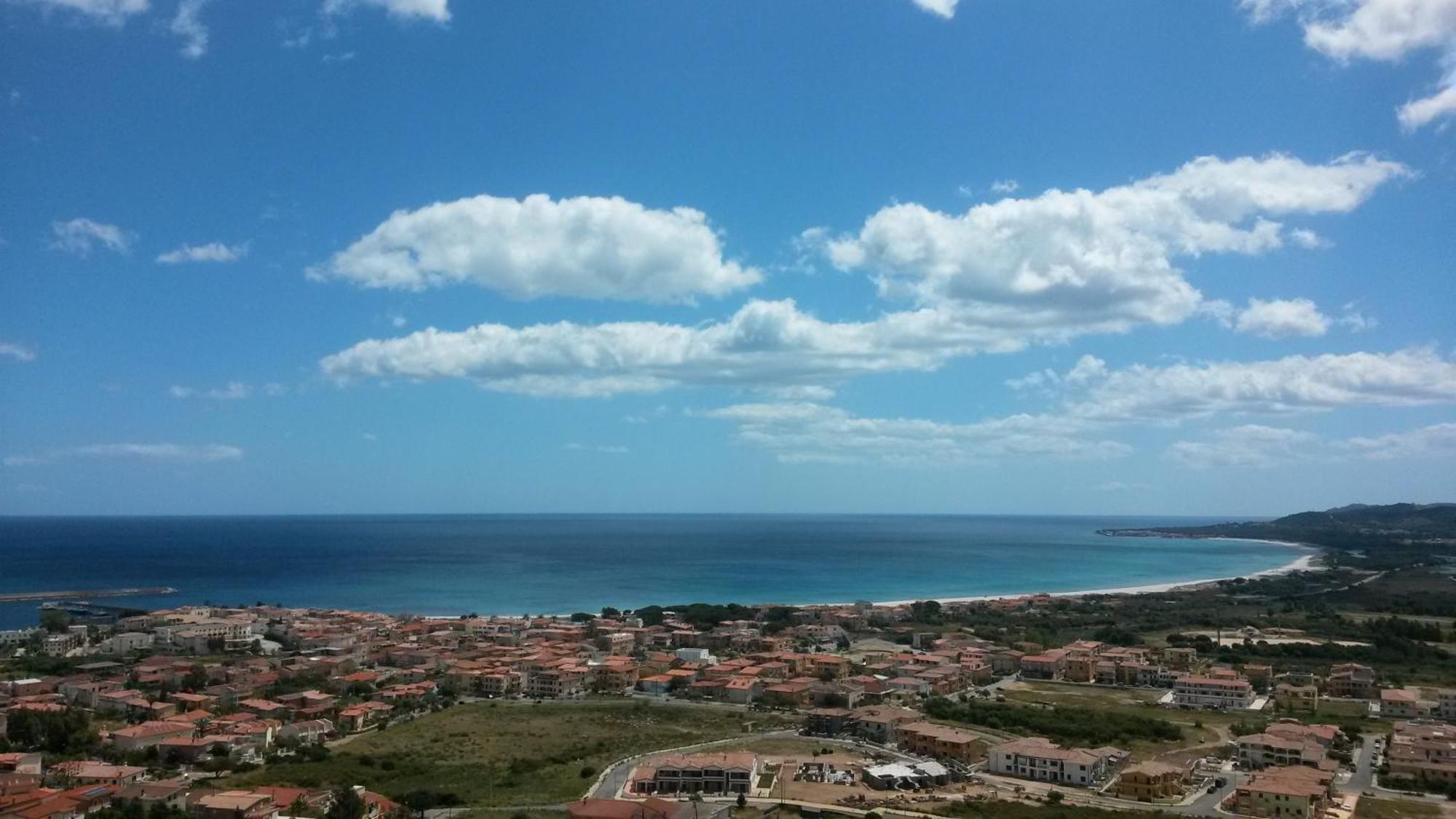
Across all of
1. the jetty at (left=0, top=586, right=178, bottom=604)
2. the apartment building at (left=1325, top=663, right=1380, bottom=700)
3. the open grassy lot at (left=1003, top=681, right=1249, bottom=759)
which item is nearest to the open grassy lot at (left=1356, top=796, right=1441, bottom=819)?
the open grassy lot at (left=1003, top=681, right=1249, bottom=759)

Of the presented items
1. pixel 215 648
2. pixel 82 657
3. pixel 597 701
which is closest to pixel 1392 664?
pixel 597 701

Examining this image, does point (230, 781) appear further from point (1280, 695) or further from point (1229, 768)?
point (1280, 695)

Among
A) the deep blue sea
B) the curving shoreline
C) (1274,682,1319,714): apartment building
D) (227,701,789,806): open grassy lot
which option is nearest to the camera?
(227,701,789,806): open grassy lot

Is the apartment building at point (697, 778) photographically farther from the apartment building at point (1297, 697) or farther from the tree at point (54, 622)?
the tree at point (54, 622)

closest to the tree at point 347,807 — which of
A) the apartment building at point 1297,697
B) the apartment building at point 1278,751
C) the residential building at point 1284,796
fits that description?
the residential building at point 1284,796

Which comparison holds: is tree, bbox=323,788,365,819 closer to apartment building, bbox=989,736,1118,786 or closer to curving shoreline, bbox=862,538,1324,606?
apartment building, bbox=989,736,1118,786
